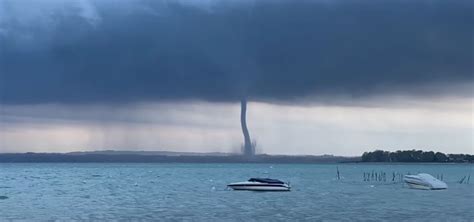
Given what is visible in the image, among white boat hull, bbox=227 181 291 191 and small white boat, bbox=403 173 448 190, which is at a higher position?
small white boat, bbox=403 173 448 190

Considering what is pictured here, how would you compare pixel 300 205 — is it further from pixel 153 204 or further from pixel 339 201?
pixel 153 204

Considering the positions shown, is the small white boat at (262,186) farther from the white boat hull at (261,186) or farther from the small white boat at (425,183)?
the small white boat at (425,183)

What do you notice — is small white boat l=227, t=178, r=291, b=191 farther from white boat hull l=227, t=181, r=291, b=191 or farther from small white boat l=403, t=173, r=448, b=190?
small white boat l=403, t=173, r=448, b=190

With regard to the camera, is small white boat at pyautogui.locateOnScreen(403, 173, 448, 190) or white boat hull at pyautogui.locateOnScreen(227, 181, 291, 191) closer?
white boat hull at pyautogui.locateOnScreen(227, 181, 291, 191)

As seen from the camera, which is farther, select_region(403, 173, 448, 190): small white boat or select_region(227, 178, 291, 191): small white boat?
select_region(403, 173, 448, 190): small white boat

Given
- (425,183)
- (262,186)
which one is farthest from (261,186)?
(425,183)

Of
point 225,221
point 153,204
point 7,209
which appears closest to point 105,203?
point 153,204

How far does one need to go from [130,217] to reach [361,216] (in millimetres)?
16900

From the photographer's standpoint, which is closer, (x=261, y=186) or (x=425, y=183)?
(x=261, y=186)

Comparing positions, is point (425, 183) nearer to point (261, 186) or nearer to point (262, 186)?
point (262, 186)

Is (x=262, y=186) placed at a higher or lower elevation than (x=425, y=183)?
lower

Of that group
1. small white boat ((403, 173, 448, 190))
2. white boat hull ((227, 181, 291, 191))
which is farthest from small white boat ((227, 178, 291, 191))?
small white boat ((403, 173, 448, 190))

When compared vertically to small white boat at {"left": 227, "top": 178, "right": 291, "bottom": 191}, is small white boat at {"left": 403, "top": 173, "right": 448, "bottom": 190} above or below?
above

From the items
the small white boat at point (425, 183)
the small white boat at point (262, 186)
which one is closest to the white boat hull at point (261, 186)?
the small white boat at point (262, 186)
